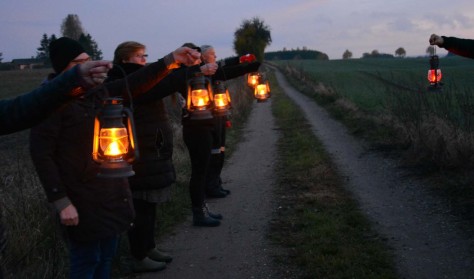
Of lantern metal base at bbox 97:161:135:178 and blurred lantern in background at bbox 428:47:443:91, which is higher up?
blurred lantern in background at bbox 428:47:443:91

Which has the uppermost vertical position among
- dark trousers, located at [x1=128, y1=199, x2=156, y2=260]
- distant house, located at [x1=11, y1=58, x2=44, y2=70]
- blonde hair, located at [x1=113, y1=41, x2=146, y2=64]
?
distant house, located at [x1=11, y1=58, x2=44, y2=70]

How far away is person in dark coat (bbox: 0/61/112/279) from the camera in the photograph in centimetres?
219

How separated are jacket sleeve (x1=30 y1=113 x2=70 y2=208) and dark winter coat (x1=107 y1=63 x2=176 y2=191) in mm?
1314

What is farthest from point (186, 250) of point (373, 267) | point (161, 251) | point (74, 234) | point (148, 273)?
point (74, 234)

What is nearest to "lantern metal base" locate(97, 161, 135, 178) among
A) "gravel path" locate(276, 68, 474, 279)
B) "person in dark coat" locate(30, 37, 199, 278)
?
"person in dark coat" locate(30, 37, 199, 278)

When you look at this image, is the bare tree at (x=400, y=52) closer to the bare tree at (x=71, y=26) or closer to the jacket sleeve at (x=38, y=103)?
the bare tree at (x=71, y=26)

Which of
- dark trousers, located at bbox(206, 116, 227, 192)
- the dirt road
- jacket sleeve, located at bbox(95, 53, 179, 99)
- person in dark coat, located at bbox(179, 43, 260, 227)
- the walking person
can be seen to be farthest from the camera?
dark trousers, located at bbox(206, 116, 227, 192)

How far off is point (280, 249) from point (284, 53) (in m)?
159

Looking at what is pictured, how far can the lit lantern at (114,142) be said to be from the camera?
262cm

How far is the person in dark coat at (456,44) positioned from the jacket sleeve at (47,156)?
11.1ft

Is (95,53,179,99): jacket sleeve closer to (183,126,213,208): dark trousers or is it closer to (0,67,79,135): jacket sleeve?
(0,67,79,135): jacket sleeve

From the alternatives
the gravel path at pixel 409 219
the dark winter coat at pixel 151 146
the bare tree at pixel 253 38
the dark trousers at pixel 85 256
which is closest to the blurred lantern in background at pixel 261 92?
the gravel path at pixel 409 219

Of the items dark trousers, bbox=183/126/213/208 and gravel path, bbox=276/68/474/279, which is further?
dark trousers, bbox=183/126/213/208

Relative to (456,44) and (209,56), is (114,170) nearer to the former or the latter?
(456,44)
